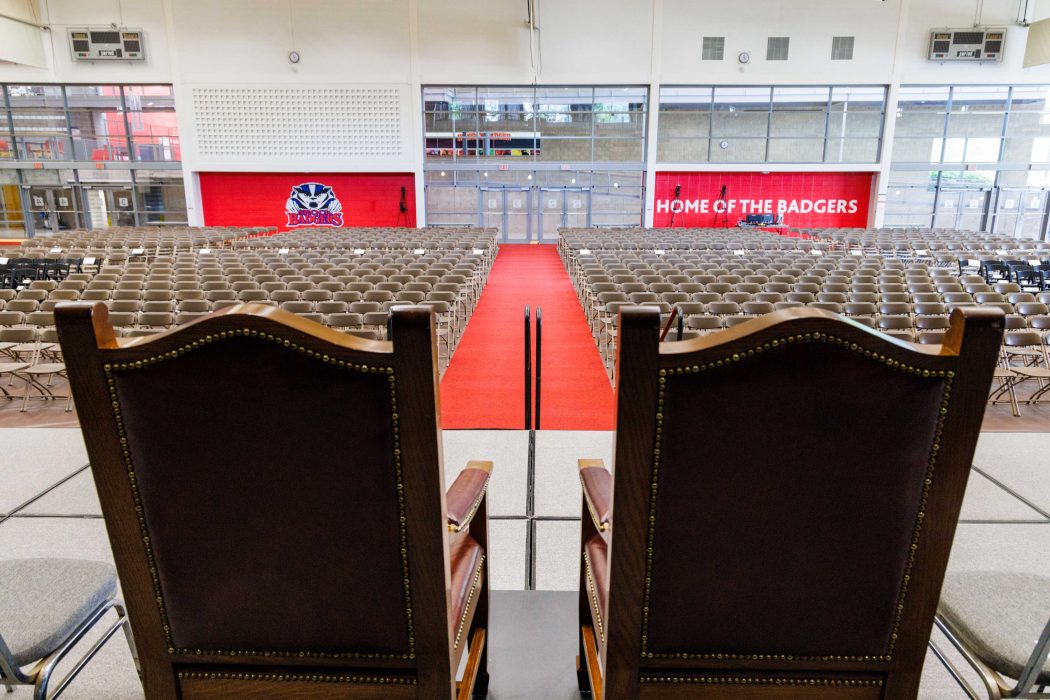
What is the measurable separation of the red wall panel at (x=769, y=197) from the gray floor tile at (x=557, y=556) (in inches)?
790

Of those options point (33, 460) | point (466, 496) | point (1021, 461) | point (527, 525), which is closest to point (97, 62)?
point (33, 460)

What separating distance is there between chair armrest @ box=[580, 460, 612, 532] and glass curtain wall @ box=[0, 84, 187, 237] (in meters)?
23.6

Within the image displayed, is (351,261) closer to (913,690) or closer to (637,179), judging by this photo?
(913,690)

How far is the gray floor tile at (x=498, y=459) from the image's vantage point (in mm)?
3195

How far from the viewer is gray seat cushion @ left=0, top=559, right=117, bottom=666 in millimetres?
1475

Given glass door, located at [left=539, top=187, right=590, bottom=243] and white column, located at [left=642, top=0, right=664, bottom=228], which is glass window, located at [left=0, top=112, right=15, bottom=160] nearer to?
glass door, located at [left=539, top=187, right=590, bottom=243]

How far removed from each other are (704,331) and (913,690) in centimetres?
506

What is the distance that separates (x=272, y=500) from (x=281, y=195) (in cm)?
2261

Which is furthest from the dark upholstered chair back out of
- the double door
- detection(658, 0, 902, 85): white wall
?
detection(658, 0, 902, 85): white wall

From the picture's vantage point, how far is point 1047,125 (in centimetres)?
2058

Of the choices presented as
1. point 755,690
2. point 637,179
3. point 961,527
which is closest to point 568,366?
point 961,527

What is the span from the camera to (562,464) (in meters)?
3.65

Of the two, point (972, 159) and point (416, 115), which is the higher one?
point (416, 115)

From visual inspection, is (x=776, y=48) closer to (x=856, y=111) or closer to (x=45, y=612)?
(x=856, y=111)
